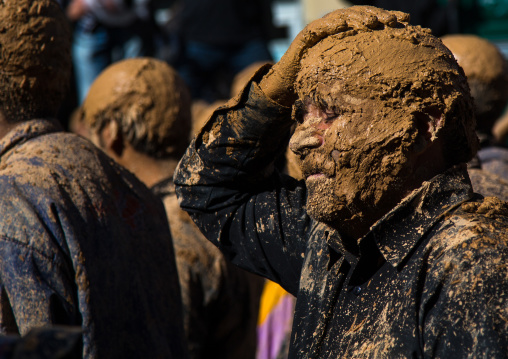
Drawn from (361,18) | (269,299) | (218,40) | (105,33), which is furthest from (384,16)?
(218,40)

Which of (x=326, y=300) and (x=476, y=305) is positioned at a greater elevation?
(x=476, y=305)

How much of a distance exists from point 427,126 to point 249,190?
823 millimetres

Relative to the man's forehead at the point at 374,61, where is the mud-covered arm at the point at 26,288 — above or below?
below

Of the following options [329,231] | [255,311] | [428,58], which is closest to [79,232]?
[329,231]

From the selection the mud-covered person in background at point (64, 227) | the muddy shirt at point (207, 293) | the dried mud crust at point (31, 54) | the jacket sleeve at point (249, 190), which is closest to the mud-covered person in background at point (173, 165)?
the muddy shirt at point (207, 293)

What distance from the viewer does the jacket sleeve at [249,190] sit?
2467 mm

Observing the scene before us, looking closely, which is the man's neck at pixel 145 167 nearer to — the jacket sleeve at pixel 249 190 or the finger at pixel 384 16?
the jacket sleeve at pixel 249 190

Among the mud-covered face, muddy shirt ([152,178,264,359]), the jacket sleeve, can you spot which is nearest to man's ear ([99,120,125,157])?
muddy shirt ([152,178,264,359])

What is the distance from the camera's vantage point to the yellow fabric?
4.57 meters

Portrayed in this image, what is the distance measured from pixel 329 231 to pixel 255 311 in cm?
206

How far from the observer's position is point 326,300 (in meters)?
2.12

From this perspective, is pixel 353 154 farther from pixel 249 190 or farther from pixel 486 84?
pixel 486 84

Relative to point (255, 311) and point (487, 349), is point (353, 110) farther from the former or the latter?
point (255, 311)

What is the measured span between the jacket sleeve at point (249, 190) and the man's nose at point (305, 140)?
1.06ft
